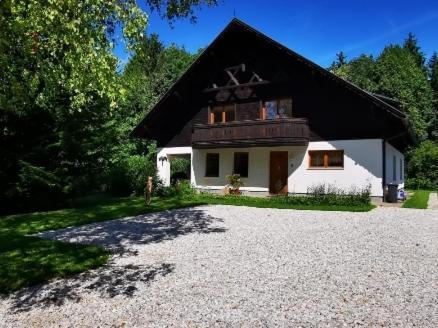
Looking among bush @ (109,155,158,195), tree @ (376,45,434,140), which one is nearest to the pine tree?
tree @ (376,45,434,140)

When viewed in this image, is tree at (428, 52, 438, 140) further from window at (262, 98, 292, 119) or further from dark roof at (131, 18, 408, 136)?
window at (262, 98, 292, 119)

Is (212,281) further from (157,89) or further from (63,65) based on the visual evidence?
(157,89)

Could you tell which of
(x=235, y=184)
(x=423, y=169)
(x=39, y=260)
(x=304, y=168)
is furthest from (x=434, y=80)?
(x=39, y=260)

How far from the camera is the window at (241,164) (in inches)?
938

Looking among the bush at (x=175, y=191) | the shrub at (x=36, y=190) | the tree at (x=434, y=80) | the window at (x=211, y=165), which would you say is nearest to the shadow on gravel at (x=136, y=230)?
the shrub at (x=36, y=190)

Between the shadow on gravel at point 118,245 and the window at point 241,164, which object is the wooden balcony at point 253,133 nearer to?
the window at point 241,164

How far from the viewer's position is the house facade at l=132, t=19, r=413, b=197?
1958 cm

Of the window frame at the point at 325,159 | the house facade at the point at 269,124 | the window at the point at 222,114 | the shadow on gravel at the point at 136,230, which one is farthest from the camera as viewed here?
the window at the point at 222,114

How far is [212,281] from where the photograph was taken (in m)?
6.43

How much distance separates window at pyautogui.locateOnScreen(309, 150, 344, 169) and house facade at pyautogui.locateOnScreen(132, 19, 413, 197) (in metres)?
0.05

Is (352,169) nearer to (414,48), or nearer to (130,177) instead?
(130,177)

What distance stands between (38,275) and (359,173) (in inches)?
642

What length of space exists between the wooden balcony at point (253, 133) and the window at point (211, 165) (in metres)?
1.37

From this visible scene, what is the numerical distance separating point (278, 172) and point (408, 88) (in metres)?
30.7
